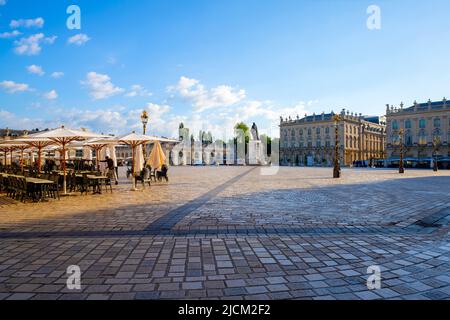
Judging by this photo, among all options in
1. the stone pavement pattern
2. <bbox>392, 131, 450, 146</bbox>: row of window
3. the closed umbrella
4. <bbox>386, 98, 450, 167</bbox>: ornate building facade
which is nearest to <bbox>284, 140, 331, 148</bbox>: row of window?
<bbox>386, 98, 450, 167</bbox>: ornate building facade

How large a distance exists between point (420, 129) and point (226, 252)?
279 ft

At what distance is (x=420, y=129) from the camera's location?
74438 millimetres

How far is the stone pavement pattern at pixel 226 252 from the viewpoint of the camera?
361 cm

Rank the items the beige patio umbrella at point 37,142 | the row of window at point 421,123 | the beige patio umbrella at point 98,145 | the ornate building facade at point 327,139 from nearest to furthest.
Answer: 1. the beige patio umbrella at point 37,142
2. the beige patio umbrella at point 98,145
3. the row of window at point 421,123
4. the ornate building facade at point 327,139

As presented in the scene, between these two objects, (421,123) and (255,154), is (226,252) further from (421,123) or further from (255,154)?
(421,123)

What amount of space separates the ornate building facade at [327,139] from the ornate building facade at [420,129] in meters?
12.1

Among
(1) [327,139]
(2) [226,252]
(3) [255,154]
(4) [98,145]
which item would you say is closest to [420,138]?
(1) [327,139]

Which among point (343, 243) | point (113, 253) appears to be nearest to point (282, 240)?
point (343, 243)

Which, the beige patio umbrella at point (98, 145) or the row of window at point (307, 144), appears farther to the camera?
the row of window at point (307, 144)

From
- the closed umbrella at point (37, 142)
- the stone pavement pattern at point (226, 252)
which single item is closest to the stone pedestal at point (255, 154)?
the closed umbrella at point (37, 142)

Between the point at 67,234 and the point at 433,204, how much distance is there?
10922 mm

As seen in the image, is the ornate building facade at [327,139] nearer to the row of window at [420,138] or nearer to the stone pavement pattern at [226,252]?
the row of window at [420,138]

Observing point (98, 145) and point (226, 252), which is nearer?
point (226, 252)
